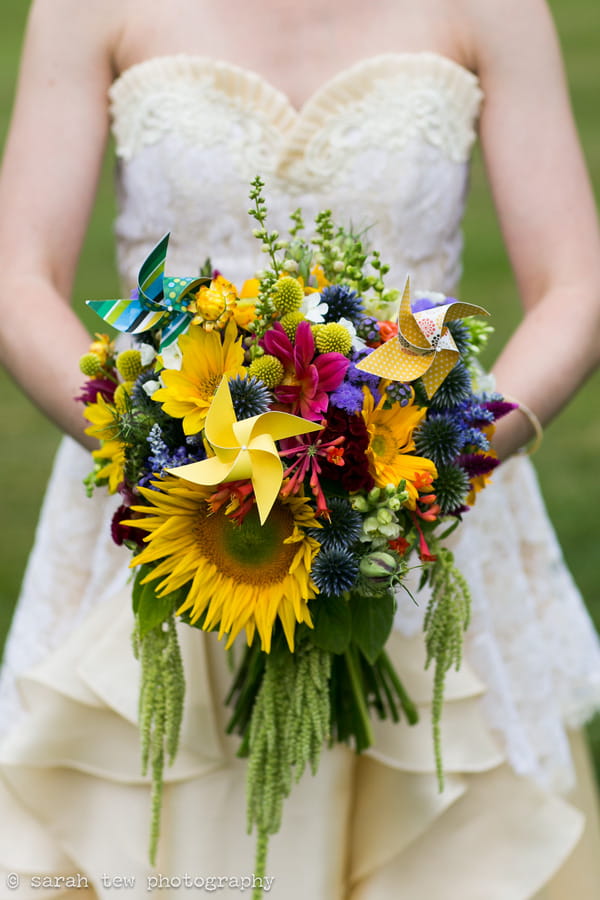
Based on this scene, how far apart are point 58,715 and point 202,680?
0.93ft

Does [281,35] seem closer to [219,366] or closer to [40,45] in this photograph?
[40,45]

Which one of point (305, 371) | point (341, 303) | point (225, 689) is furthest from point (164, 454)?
point (225, 689)

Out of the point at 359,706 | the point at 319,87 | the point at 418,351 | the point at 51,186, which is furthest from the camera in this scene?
the point at 319,87

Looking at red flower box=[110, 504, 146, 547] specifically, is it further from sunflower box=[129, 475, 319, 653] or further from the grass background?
the grass background

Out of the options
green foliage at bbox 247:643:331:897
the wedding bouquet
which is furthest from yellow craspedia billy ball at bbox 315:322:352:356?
green foliage at bbox 247:643:331:897

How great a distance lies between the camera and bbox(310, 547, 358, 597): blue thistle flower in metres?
1.45

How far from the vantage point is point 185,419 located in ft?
4.78

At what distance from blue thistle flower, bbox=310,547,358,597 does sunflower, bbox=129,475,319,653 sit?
19 millimetres

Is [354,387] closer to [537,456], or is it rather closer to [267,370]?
[267,370]

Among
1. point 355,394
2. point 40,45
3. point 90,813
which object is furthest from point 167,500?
point 40,45

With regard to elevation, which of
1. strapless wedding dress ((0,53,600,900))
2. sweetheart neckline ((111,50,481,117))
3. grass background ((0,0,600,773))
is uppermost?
sweetheart neckline ((111,50,481,117))

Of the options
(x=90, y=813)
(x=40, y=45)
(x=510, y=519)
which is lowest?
(x=90, y=813)

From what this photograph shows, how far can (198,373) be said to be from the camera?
1.50 meters

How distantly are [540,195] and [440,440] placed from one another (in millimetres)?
769
